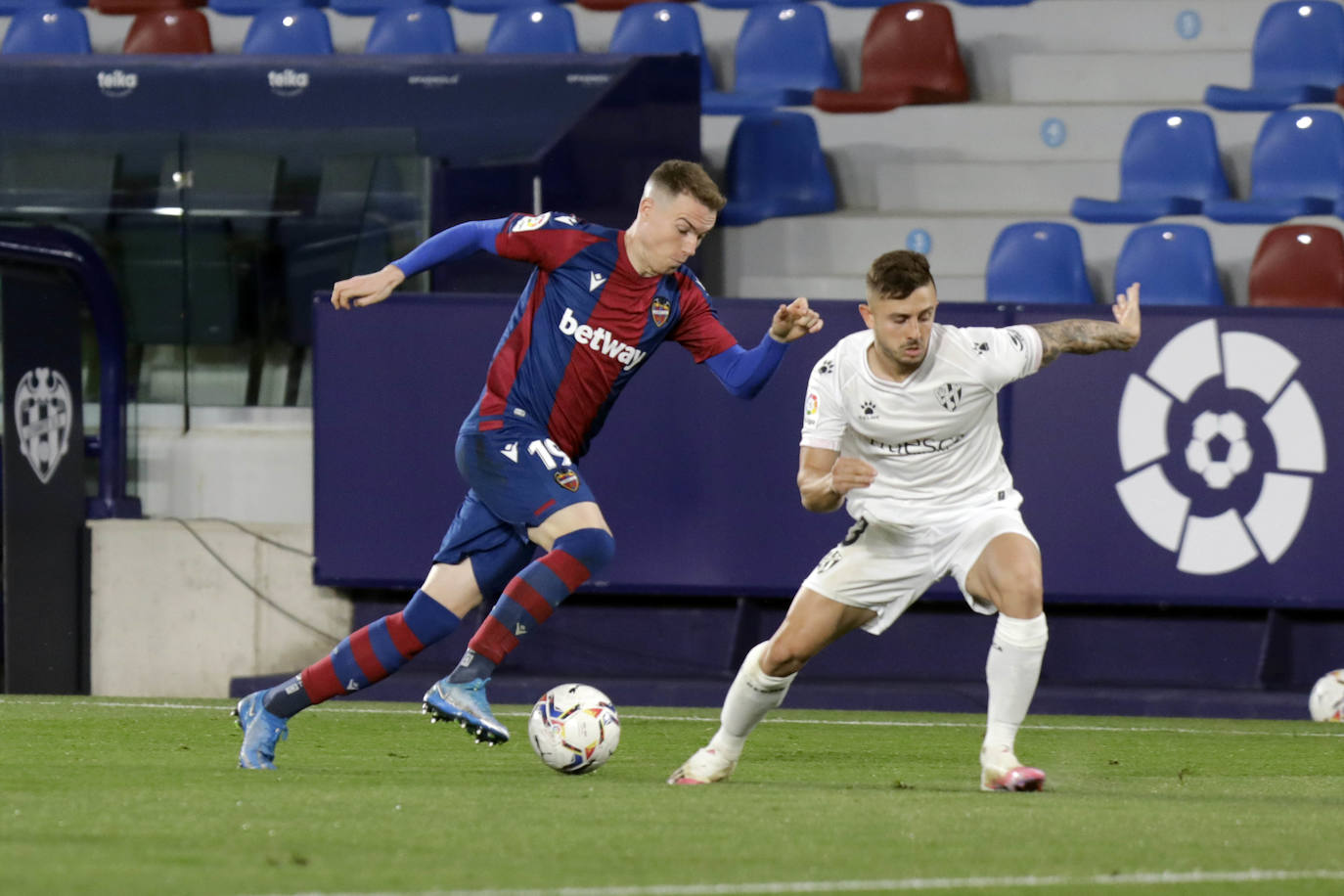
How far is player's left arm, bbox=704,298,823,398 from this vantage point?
6.02m

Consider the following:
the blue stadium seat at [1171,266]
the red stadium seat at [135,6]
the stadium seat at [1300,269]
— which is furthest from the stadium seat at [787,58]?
the red stadium seat at [135,6]

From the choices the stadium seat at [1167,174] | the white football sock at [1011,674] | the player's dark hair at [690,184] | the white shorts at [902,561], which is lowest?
the white football sock at [1011,674]

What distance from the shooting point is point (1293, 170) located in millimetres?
12086

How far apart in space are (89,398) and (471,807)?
21.8 feet

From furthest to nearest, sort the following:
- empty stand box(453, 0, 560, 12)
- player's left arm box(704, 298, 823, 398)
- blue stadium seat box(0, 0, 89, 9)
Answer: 1. blue stadium seat box(0, 0, 89, 9)
2. empty stand box(453, 0, 560, 12)
3. player's left arm box(704, 298, 823, 398)

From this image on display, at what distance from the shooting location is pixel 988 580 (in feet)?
19.3

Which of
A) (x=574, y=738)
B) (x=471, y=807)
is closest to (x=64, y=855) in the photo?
(x=471, y=807)

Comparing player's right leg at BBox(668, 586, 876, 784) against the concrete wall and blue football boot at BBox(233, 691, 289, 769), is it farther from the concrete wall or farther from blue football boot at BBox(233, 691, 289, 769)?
the concrete wall

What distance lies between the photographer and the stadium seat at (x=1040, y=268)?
38.6 feet

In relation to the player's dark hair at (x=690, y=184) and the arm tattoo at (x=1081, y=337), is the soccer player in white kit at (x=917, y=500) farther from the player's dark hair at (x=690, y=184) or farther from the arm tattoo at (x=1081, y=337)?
the player's dark hair at (x=690, y=184)

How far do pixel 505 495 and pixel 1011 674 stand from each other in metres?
1.59

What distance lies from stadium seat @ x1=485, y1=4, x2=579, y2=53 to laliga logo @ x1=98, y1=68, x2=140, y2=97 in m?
2.57

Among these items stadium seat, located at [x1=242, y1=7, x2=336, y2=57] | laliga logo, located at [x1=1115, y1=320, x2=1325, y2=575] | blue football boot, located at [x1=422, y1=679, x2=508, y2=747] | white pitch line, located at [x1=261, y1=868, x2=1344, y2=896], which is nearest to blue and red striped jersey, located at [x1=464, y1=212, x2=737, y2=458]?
blue football boot, located at [x1=422, y1=679, x2=508, y2=747]

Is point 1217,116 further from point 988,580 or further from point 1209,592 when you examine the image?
point 988,580
